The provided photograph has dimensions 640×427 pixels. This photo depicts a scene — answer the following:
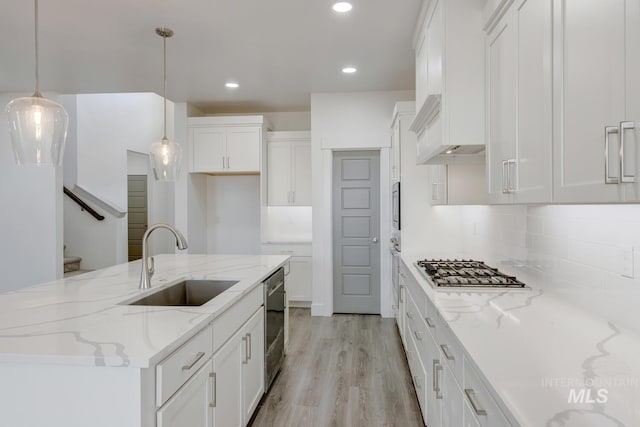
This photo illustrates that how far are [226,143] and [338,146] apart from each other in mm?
1531

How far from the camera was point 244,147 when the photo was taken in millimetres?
5297

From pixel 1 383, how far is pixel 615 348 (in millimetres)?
2009

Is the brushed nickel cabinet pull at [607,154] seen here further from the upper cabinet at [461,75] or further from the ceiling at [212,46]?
the ceiling at [212,46]

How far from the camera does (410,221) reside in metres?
4.03

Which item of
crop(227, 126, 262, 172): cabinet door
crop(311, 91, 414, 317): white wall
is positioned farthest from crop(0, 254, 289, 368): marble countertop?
crop(227, 126, 262, 172): cabinet door

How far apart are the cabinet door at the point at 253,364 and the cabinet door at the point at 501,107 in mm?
1550

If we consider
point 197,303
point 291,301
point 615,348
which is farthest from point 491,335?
point 291,301

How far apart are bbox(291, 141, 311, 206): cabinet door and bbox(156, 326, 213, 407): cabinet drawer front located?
3.83m

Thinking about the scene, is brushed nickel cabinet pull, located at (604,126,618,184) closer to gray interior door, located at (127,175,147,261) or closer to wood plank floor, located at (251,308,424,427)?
wood plank floor, located at (251,308,424,427)

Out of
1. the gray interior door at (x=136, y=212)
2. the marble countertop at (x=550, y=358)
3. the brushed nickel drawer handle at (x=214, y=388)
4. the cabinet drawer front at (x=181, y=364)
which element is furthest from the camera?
the gray interior door at (x=136, y=212)

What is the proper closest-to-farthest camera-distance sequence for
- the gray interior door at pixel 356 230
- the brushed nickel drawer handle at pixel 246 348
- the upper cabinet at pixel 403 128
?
the brushed nickel drawer handle at pixel 246 348, the upper cabinet at pixel 403 128, the gray interior door at pixel 356 230

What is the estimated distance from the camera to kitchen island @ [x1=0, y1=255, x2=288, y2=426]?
4.10 ft

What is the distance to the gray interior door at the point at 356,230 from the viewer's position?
5.07 meters

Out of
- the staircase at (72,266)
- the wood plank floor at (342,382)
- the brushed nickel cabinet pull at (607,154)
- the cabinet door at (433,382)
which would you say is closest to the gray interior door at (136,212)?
the staircase at (72,266)
